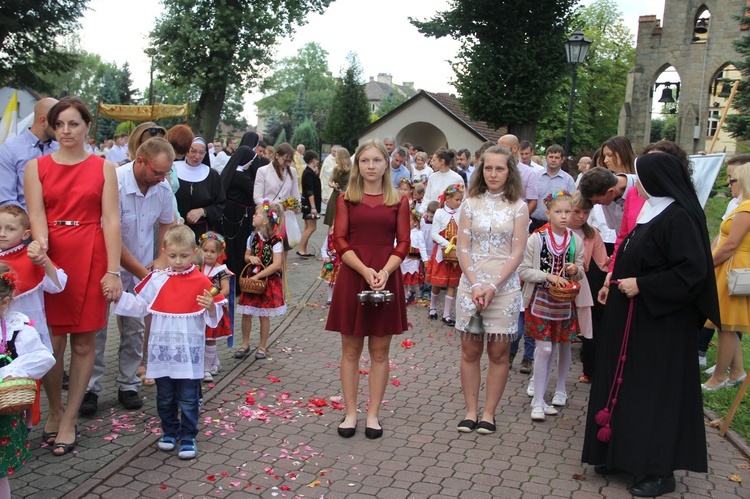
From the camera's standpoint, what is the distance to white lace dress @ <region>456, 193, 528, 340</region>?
5.62 m

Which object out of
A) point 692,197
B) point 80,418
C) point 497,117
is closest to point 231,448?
point 80,418

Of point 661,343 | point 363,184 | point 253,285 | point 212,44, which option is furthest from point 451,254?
point 212,44

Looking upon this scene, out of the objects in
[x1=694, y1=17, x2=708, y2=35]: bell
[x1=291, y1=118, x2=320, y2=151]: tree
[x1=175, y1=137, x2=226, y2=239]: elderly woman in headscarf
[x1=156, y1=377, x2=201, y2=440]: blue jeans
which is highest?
[x1=694, y1=17, x2=708, y2=35]: bell

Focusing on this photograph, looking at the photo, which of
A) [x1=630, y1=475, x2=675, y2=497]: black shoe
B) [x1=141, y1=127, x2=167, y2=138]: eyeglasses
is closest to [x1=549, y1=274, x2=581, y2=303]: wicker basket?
[x1=630, y1=475, x2=675, y2=497]: black shoe

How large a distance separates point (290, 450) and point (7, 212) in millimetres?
2502

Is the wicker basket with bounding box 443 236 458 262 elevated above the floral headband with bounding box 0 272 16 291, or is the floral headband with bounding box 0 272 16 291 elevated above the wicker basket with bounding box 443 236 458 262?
the floral headband with bounding box 0 272 16 291

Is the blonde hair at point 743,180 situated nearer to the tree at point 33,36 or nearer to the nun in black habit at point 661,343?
the nun in black habit at point 661,343

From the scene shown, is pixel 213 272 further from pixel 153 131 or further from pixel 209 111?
pixel 209 111

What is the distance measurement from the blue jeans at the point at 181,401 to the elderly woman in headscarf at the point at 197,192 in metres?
2.76

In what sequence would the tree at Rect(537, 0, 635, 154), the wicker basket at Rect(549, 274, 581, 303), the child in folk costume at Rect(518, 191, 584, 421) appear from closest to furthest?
the wicker basket at Rect(549, 274, 581, 303) → the child in folk costume at Rect(518, 191, 584, 421) → the tree at Rect(537, 0, 635, 154)

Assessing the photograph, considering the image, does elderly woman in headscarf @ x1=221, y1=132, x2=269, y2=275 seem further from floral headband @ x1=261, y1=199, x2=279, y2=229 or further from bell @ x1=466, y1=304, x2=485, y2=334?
bell @ x1=466, y1=304, x2=485, y2=334

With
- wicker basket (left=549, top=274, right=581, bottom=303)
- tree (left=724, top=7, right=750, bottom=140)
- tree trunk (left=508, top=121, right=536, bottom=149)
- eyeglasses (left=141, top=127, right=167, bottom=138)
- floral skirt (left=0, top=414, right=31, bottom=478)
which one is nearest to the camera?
floral skirt (left=0, top=414, right=31, bottom=478)

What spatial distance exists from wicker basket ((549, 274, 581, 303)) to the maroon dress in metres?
1.42

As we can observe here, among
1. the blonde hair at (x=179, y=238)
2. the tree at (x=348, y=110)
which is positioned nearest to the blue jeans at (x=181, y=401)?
the blonde hair at (x=179, y=238)
